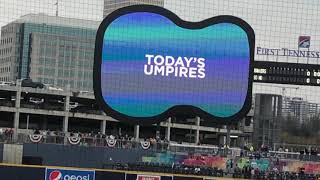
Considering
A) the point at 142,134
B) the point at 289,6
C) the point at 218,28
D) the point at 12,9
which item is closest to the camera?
the point at 218,28

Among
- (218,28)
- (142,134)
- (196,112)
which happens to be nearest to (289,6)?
(218,28)

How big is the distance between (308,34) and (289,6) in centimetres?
177

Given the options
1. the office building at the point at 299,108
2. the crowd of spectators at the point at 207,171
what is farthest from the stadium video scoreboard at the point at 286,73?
the office building at the point at 299,108

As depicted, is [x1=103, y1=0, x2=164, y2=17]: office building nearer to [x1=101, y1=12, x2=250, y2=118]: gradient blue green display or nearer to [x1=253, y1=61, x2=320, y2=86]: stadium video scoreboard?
[x1=101, y1=12, x2=250, y2=118]: gradient blue green display

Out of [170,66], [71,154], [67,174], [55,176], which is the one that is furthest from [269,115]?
[55,176]

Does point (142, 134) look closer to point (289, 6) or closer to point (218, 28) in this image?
point (289, 6)

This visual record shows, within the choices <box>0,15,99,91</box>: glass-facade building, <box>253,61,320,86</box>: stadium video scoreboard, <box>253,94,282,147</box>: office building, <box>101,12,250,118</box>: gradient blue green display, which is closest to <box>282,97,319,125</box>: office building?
<box>253,94,282,147</box>: office building

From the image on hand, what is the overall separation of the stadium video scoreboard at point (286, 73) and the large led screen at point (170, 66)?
51.3 inches

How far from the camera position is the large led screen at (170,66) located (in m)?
24.1

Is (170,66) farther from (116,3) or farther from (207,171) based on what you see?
(116,3)

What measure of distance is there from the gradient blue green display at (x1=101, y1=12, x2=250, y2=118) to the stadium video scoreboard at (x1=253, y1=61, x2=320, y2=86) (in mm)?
1339

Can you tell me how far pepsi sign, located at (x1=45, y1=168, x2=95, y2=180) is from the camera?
65.2 feet

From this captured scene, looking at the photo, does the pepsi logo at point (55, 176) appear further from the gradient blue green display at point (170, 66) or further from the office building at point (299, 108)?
the office building at point (299, 108)

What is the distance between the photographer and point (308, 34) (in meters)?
29.7
